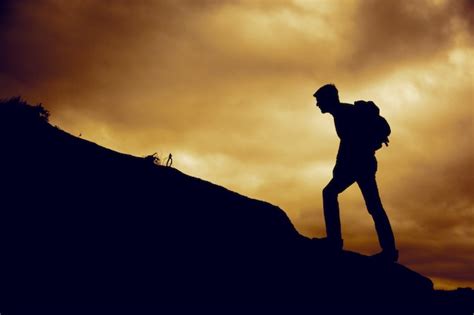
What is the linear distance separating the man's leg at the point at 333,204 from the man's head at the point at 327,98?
53.5 inches

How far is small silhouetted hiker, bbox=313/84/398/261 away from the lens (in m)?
7.70

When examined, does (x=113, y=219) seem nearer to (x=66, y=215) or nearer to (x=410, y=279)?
(x=66, y=215)

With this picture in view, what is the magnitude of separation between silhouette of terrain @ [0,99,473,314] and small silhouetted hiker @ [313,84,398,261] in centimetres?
52

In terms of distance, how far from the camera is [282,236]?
764 cm

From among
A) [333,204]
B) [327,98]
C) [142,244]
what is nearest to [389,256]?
[333,204]

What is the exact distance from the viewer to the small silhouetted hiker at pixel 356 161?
770cm

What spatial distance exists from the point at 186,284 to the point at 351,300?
2.98 m

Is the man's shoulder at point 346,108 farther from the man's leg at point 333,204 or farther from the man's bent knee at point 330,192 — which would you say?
the man's bent knee at point 330,192

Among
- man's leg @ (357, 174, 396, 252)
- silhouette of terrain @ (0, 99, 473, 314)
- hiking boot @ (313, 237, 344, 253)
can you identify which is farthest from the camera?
man's leg @ (357, 174, 396, 252)

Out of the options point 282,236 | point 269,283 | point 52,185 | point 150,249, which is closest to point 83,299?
point 150,249

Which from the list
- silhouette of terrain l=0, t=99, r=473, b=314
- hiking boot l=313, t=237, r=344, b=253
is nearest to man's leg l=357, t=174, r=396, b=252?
silhouette of terrain l=0, t=99, r=473, b=314

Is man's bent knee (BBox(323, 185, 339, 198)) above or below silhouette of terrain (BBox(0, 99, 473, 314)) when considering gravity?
above

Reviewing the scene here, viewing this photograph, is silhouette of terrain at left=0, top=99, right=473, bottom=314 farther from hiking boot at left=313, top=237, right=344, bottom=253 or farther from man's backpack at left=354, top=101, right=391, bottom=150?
man's backpack at left=354, top=101, right=391, bottom=150

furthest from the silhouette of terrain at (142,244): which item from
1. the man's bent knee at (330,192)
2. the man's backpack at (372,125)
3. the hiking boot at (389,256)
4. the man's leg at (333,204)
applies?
the man's backpack at (372,125)
